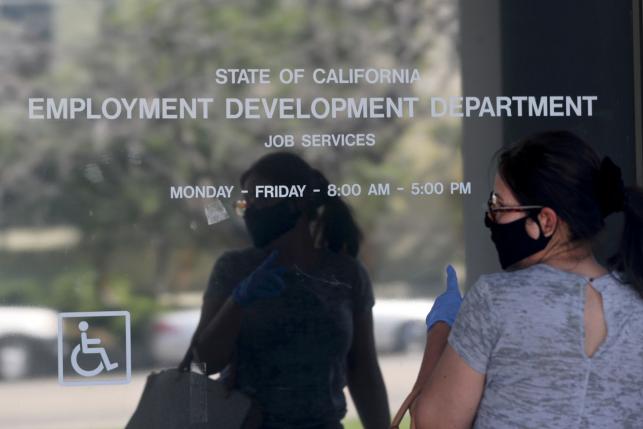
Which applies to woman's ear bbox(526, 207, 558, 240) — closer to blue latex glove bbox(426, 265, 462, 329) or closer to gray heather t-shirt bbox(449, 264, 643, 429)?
gray heather t-shirt bbox(449, 264, 643, 429)

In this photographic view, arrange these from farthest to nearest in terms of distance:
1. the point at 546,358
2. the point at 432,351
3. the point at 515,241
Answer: the point at 432,351 < the point at 515,241 < the point at 546,358

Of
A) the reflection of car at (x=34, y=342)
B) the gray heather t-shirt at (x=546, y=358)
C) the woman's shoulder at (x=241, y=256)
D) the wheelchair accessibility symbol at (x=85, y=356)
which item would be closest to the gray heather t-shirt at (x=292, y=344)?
the woman's shoulder at (x=241, y=256)

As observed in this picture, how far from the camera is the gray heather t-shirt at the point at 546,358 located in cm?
229

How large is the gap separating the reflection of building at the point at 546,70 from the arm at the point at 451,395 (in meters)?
0.95

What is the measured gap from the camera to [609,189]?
2359mm

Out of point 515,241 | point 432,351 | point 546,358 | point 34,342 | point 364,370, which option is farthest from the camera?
point 364,370

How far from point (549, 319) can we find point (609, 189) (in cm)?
31

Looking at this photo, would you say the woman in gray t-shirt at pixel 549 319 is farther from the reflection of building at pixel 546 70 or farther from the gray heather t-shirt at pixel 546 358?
the reflection of building at pixel 546 70

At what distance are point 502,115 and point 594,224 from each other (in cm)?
93

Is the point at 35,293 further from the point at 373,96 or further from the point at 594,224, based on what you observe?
the point at 594,224

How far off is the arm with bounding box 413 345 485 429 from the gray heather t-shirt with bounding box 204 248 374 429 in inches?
33.1

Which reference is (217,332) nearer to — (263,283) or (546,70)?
(263,283)

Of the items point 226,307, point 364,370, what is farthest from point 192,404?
point 364,370

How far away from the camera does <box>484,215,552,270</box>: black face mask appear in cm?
239
